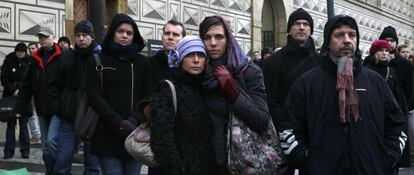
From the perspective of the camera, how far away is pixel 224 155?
125 inches

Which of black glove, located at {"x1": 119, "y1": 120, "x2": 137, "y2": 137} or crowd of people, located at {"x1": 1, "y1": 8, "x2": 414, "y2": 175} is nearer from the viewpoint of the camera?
crowd of people, located at {"x1": 1, "y1": 8, "x2": 414, "y2": 175}

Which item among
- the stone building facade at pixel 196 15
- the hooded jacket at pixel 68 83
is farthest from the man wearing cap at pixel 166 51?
the stone building facade at pixel 196 15

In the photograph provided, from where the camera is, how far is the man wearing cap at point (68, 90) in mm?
5441

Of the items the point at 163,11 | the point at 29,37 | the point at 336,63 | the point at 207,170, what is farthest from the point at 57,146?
the point at 163,11

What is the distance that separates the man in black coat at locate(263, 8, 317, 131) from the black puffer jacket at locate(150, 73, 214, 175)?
125 cm

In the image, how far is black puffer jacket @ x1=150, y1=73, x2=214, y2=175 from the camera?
3.15 meters

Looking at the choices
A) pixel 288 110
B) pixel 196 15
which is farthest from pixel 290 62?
pixel 196 15

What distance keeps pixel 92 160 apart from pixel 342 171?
11.1 feet

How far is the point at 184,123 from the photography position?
10.5 ft

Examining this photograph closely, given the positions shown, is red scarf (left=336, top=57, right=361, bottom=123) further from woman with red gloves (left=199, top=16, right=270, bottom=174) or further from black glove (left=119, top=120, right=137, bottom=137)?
black glove (left=119, top=120, right=137, bottom=137)

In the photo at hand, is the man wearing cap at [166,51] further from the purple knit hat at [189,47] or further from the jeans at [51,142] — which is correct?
the jeans at [51,142]

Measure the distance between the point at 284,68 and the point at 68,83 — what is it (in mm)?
2139

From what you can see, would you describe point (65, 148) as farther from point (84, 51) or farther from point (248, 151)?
point (248, 151)

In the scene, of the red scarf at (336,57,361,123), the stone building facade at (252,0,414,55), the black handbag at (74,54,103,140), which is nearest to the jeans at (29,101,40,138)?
the black handbag at (74,54,103,140)
